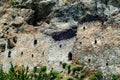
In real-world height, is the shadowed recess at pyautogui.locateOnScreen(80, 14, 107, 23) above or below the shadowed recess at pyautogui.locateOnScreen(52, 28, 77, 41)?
above

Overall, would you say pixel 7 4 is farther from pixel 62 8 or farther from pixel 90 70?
pixel 90 70

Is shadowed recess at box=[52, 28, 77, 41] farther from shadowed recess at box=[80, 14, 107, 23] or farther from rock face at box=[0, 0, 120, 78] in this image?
shadowed recess at box=[80, 14, 107, 23]

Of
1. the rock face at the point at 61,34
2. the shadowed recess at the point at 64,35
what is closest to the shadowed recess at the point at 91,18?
the rock face at the point at 61,34

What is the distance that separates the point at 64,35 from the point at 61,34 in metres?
0.74

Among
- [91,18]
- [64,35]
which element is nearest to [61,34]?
[64,35]

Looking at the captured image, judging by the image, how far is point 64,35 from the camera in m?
69.7

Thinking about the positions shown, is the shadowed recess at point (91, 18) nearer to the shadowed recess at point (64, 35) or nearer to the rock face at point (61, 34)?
the rock face at point (61, 34)

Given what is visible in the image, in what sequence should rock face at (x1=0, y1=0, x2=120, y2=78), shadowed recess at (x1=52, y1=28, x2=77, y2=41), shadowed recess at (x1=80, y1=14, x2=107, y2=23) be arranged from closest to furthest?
rock face at (x1=0, y1=0, x2=120, y2=78), shadowed recess at (x1=80, y1=14, x2=107, y2=23), shadowed recess at (x1=52, y1=28, x2=77, y2=41)

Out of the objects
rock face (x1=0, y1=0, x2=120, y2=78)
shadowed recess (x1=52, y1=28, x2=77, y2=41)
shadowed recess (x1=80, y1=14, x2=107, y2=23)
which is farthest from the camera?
shadowed recess (x1=52, y1=28, x2=77, y2=41)

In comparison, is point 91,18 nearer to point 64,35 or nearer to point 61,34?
point 64,35

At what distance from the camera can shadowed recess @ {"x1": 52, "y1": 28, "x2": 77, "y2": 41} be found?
6925cm

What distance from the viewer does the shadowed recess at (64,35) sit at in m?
69.2

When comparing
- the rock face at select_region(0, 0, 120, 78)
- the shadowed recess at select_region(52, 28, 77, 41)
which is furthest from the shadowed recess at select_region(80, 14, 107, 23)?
the shadowed recess at select_region(52, 28, 77, 41)

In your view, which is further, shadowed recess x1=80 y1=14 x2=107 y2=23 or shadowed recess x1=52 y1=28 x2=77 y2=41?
shadowed recess x1=52 y1=28 x2=77 y2=41
